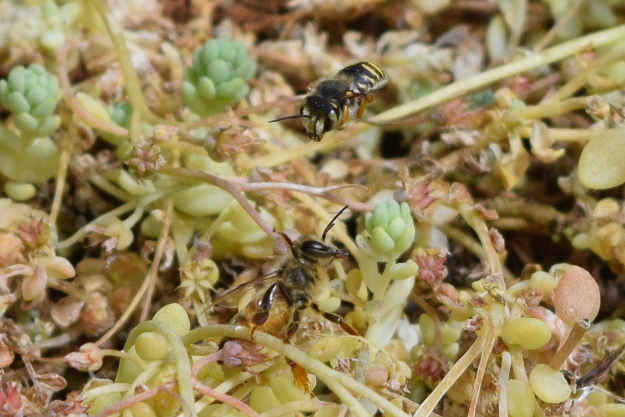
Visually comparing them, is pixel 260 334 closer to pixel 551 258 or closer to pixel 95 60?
pixel 551 258

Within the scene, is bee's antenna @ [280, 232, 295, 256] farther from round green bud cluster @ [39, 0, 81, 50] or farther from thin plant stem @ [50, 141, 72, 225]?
round green bud cluster @ [39, 0, 81, 50]

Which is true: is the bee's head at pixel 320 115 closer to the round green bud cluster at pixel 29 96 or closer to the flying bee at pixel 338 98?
the flying bee at pixel 338 98

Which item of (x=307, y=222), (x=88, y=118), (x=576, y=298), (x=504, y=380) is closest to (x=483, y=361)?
(x=504, y=380)

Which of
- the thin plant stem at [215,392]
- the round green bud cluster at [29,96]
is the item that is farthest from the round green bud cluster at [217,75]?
the thin plant stem at [215,392]

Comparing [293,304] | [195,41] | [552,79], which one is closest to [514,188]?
[552,79]

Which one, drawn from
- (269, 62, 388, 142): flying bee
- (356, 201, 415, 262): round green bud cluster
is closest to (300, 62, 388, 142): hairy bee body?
(269, 62, 388, 142): flying bee

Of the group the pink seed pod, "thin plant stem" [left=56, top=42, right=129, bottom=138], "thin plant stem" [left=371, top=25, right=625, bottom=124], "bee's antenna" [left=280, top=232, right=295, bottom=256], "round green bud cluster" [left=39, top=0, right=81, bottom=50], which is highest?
"round green bud cluster" [left=39, top=0, right=81, bottom=50]
